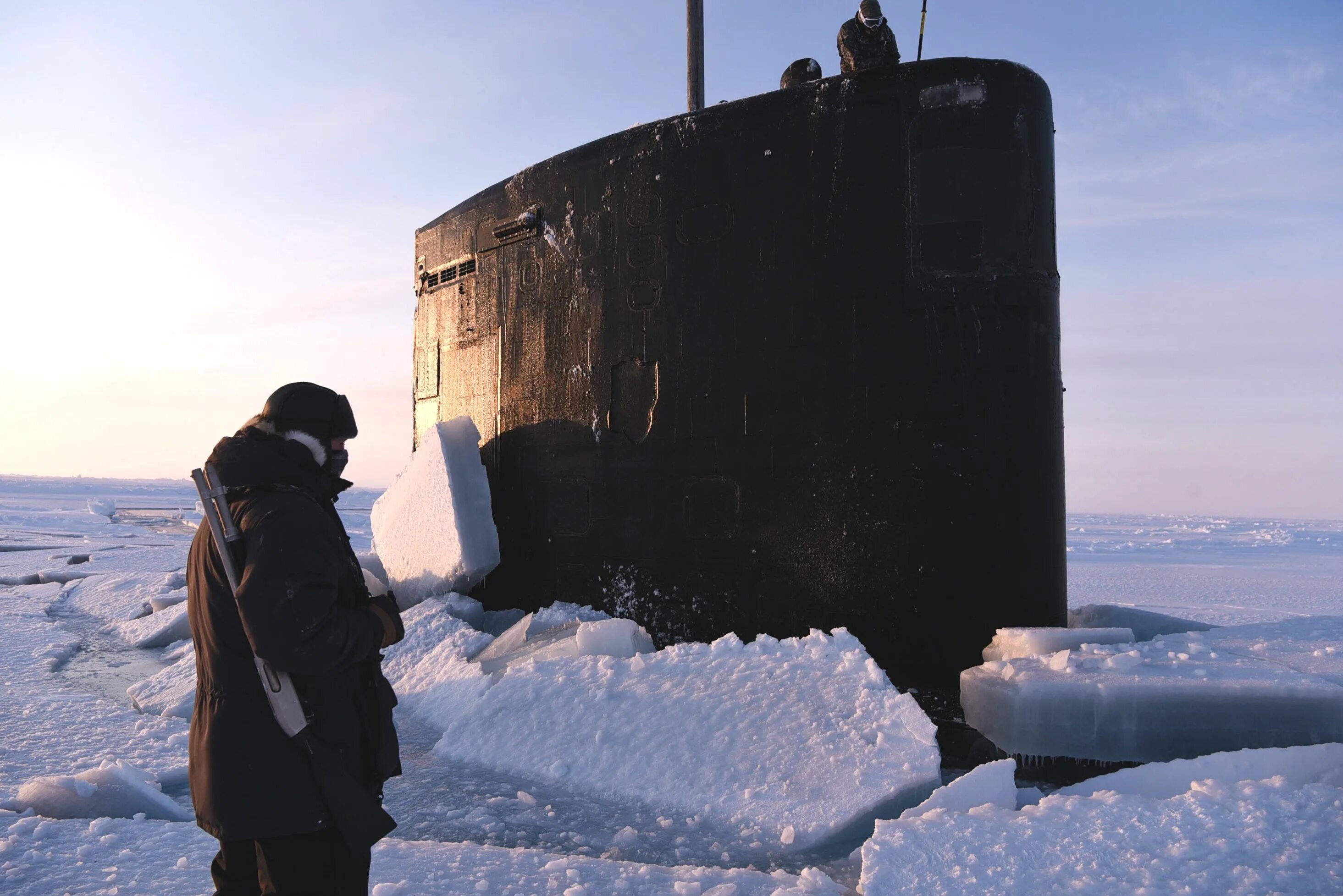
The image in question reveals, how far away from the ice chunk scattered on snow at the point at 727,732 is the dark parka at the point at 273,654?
64.4 inches

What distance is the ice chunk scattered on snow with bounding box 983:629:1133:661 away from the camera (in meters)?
3.44

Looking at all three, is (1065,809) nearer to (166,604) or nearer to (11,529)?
(166,604)

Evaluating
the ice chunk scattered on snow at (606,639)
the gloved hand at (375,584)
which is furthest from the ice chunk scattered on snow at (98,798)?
the gloved hand at (375,584)

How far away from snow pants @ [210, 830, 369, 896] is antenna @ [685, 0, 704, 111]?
17.2 ft

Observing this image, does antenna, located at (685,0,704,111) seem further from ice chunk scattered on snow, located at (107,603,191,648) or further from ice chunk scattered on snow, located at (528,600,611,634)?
ice chunk scattered on snow, located at (107,603,191,648)

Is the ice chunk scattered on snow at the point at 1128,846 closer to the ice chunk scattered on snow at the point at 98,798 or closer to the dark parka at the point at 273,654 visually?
the dark parka at the point at 273,654

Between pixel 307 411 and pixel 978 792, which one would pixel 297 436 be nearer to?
pixel 307 411

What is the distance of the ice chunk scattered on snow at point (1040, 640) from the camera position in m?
3.44

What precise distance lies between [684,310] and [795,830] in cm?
246

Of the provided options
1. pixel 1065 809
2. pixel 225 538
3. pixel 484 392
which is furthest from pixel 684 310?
pixel 225 538

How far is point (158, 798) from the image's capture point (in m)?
3.03

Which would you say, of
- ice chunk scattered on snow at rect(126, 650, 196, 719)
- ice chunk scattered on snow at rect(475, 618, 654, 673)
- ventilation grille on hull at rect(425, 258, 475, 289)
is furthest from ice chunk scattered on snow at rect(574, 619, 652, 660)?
ventilation grille on hull at rect(425, 258, 475, 289)

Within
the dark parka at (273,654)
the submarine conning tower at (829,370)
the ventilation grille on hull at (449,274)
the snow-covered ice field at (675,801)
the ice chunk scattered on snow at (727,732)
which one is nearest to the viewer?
the dark parka at (273,654)

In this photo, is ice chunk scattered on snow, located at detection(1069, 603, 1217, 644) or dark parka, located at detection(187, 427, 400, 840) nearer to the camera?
dark parka, located at detection(187, 427, 400, 840)
